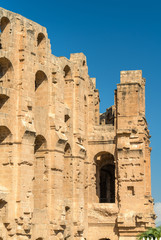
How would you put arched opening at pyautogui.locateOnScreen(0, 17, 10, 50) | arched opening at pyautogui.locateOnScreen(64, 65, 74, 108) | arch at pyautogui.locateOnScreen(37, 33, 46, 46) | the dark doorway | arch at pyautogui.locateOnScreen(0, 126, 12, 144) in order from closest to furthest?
arch at pyautogui.locateOnScreen(0, 126, 12, 144), arched opening at pyautogui.locateOnScreen(0, 17, 10, 50), arch at pyautogui.locateOnScreen(37, 33, 46, 46), arched opening at pyautogui.locateOnScreen(64, 65, 74, 108), the dark doorway

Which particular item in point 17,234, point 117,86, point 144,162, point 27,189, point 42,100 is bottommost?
point 17,234

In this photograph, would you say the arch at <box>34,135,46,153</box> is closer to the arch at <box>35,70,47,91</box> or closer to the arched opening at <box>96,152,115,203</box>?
the arch at <box>35,70,47,91</box>

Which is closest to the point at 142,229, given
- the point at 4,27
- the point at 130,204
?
the point at 130,204

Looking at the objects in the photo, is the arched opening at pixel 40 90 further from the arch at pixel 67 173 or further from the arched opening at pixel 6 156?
the arched opening at pixel 6 156

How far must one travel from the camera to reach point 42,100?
99.8 feet

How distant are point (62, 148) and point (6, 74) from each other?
6050 mm

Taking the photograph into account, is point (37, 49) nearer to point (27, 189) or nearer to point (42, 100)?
point (42, 100)

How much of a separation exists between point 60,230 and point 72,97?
8.23 m

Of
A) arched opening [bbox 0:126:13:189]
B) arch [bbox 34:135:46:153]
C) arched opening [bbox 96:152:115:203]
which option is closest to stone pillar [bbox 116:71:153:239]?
arched opening [bbox 96:152:115:203]

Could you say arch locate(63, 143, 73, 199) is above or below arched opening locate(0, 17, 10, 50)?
below

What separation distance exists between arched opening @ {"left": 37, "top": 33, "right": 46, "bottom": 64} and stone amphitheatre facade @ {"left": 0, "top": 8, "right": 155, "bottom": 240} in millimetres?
54

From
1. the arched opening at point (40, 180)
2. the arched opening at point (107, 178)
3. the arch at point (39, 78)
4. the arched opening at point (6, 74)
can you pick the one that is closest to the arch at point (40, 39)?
the arch at point (39, 78)

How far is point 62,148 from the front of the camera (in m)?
31.2

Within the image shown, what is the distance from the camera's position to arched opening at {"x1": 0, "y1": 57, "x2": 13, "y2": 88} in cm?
2708
